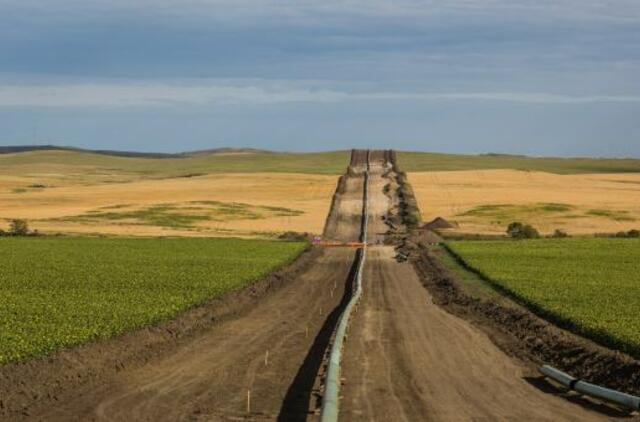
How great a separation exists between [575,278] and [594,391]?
3041 cm

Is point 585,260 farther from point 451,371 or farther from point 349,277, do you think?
point 451,371

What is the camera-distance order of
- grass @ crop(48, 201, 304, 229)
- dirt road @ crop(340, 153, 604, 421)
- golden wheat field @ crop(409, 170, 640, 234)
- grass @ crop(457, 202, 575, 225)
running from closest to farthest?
dirt road @ crop(340, 153, 604, 421) < grass @ crop(48, 201, 304, 229) < golden wheat field @ crop(409, 170, 640, 234) < grass @ crop(457, 202, 575, 225)

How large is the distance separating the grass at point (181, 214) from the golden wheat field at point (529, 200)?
20443mm

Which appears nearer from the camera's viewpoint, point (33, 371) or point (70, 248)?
point (33, 371)

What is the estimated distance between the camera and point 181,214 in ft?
350

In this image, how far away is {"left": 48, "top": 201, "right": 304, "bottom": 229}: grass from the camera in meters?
100

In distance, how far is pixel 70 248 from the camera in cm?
6919

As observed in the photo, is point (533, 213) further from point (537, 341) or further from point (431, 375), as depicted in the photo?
point (431, 375)

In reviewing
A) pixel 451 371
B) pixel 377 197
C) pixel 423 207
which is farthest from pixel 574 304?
pixel 377 197

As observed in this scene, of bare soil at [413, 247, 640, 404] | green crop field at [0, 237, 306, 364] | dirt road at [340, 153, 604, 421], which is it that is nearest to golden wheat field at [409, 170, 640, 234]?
green crop field at [0, 237, 306, 364]

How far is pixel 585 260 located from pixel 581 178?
101m

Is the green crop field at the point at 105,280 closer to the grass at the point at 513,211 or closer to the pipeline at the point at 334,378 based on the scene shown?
the pipeline at the point at 334,378

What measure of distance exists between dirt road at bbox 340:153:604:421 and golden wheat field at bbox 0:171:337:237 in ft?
190

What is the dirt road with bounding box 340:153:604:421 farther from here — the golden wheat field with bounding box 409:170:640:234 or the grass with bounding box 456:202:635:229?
the grass with bounding box 456:202:635:229
